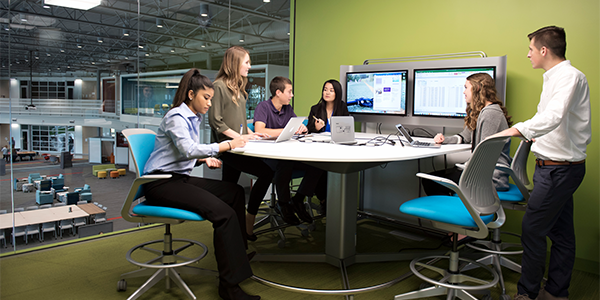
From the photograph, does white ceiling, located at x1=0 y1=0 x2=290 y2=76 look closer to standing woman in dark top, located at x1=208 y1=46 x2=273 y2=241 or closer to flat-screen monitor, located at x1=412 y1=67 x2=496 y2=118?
standing woman in dark top, located at x1=208 y1=46 x2=273 y2=241

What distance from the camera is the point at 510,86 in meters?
3.24

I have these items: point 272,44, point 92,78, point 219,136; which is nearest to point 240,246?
point 219,136

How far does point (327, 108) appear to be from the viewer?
3.91 metres

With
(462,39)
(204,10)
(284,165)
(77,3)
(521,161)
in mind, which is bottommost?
(284,165)

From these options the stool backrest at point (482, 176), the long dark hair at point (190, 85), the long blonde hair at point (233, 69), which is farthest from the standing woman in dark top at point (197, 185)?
the stool backrest at point (482, 176)

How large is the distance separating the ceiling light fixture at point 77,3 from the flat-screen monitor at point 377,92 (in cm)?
240

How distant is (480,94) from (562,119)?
0.88m

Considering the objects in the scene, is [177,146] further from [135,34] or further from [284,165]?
[135,34]

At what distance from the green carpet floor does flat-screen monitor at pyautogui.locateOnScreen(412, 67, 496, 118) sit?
1177 millimetres

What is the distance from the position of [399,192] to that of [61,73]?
323 cm

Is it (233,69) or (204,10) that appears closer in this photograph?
(233,69)

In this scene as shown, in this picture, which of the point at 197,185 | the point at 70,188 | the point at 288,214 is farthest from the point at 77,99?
the point at 288,214

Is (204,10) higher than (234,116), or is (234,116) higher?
(204,10)

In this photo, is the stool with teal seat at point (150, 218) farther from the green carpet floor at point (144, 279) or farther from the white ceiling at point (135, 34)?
the white ceiling at point (135, 34)
